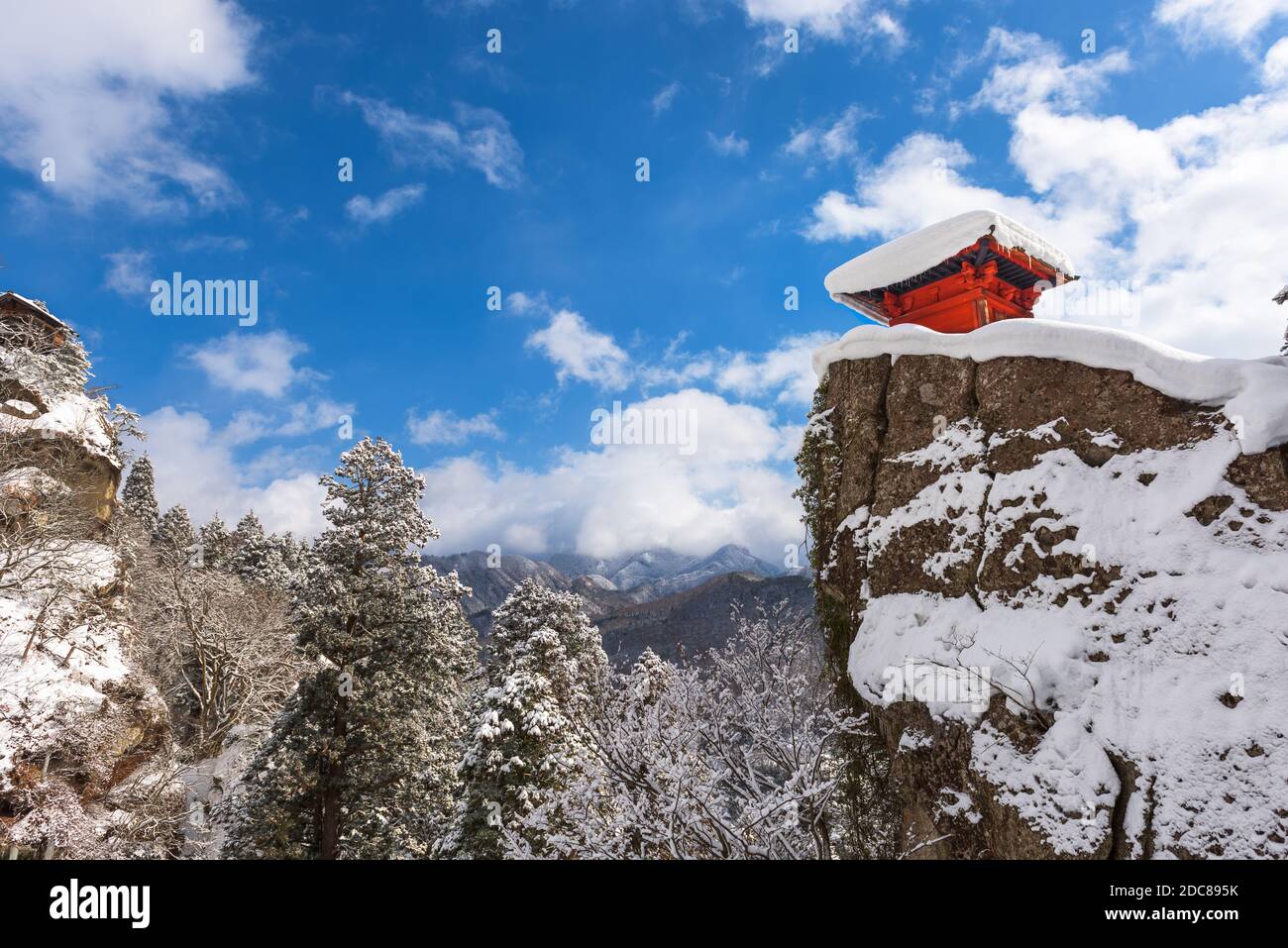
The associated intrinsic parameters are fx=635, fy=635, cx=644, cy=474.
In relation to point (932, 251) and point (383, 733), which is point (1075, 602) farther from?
point (383, 733)

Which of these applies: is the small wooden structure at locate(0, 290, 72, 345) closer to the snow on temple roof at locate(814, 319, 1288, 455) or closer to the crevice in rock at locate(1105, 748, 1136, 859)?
the snow on temple roof at locate(814, 319, 1288, 455)

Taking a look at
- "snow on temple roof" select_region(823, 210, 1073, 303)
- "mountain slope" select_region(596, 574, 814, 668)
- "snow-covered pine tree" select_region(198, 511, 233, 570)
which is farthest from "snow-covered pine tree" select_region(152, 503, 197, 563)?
"snow on temple roof" select_region(823, 210, 1073, 303)

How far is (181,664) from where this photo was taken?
83.5ft

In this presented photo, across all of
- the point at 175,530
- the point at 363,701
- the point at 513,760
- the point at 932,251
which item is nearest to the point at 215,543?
the point at 175,530

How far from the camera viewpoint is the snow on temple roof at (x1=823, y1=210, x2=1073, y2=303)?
533 inches

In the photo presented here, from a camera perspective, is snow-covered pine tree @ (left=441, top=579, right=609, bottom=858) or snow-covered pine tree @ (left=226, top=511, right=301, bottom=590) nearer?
snow-covered pine tree @ (left=441, top=579, right=609, bottom=858)

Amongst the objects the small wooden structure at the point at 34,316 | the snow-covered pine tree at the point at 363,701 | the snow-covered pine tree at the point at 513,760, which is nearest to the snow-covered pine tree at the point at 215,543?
the small wooden structure at the point at 34,316

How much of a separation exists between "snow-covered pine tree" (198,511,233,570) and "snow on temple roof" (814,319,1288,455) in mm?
43575

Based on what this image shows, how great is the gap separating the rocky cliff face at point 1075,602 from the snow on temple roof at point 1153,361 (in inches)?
1.3

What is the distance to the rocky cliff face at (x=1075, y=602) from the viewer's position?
7.32 meters

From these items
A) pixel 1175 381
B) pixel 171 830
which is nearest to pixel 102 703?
pixel 171 830

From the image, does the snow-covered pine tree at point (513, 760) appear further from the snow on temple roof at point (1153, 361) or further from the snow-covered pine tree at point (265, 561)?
the snow-covered pine tree at point (265, 561)

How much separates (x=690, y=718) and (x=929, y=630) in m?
4.13
